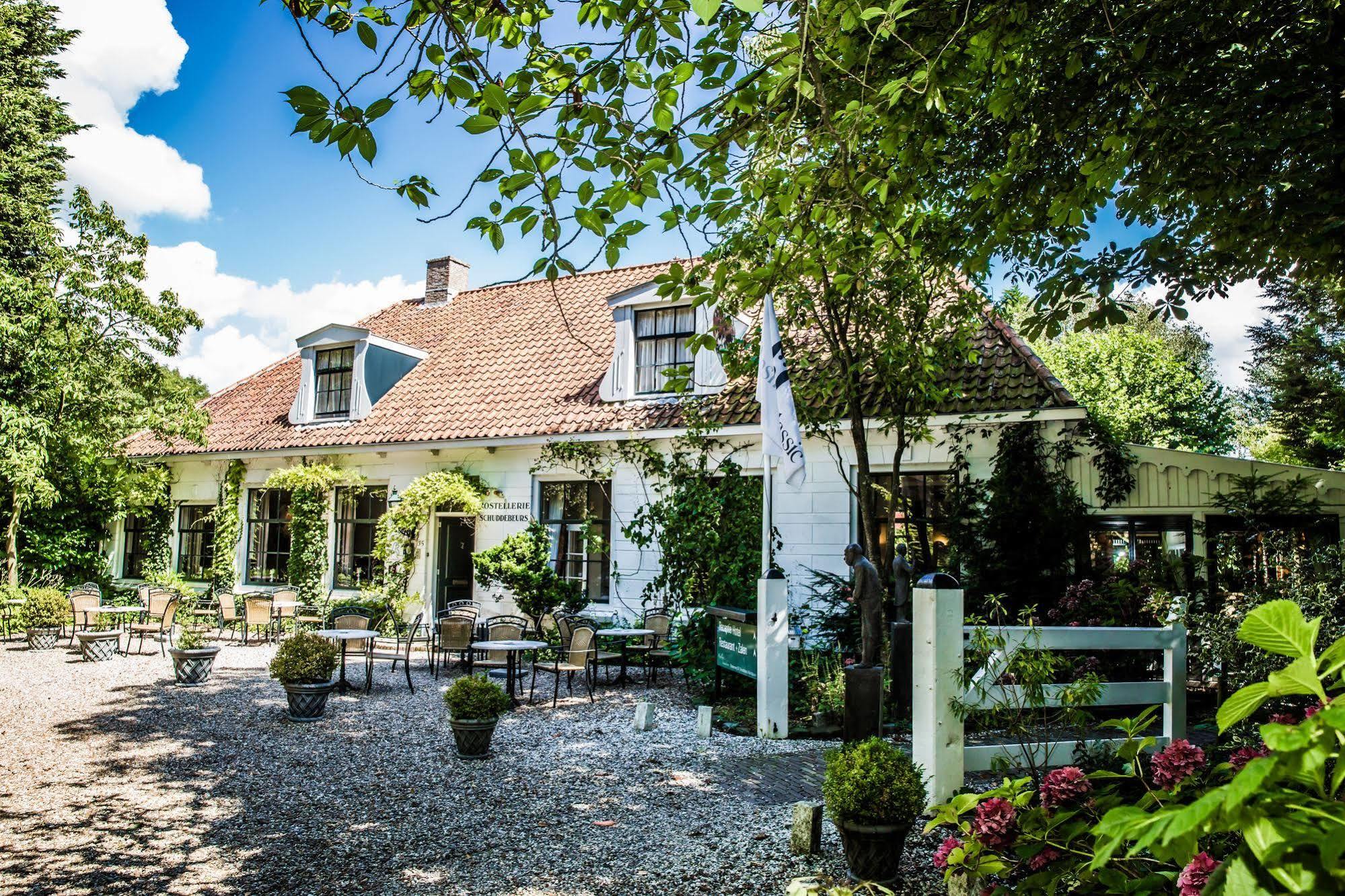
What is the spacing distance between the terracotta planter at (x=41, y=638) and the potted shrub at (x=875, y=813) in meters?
15.3

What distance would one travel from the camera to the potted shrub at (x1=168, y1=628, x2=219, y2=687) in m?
11.1

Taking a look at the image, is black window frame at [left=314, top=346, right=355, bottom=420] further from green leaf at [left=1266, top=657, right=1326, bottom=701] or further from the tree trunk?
green leaf at [left=1266, top=657, right=1326, bottom=701]

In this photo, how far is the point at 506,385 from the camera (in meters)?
16.4

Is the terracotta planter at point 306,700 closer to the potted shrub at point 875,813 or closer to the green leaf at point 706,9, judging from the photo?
the potted shrub at point 875,813

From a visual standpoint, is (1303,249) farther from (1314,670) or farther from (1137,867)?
(1314,670)

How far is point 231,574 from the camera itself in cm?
1809

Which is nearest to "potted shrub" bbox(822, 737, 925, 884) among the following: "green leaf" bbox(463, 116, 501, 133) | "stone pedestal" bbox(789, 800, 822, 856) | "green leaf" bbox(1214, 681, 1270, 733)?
"stone pedestal" bbox(789, 800, 822, 856)

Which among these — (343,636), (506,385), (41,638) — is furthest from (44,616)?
(506,385)

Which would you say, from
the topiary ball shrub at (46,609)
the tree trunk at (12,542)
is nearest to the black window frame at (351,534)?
the topiary ball shrub at (46,609)

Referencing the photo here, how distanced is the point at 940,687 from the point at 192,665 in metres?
10.2

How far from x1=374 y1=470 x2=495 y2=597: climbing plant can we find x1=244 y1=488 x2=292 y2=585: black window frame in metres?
3.28

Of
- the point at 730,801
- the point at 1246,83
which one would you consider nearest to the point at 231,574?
the point at 730,801

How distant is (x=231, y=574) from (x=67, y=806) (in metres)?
13.1

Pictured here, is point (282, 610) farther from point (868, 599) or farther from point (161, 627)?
point (868, 599)
